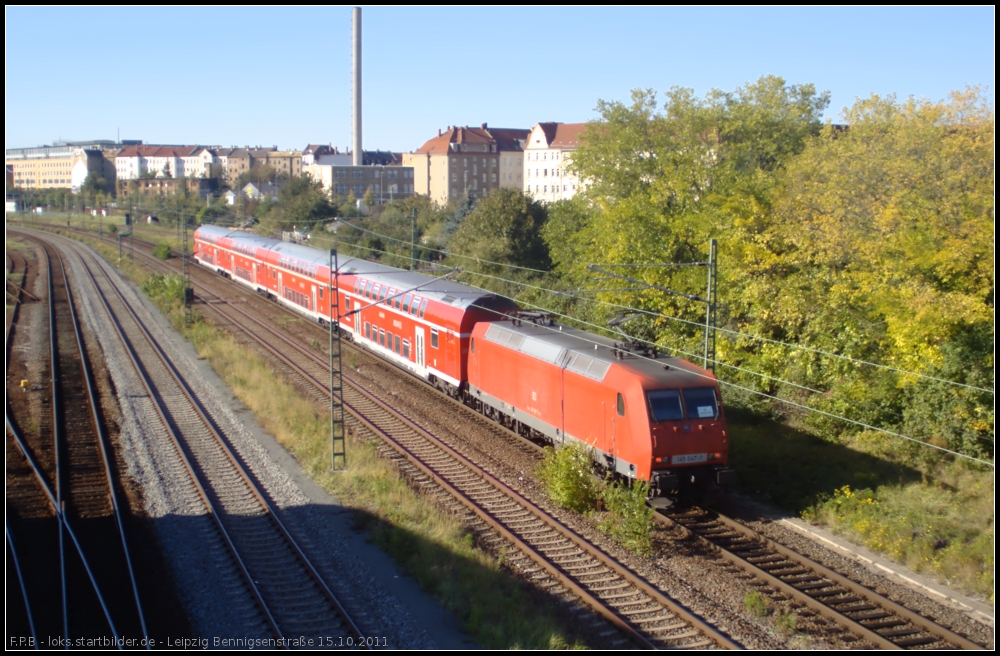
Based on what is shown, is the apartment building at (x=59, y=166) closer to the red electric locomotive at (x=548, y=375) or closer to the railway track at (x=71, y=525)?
the red electric locomotive at (x=548, y=375)

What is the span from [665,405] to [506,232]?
1068 inches

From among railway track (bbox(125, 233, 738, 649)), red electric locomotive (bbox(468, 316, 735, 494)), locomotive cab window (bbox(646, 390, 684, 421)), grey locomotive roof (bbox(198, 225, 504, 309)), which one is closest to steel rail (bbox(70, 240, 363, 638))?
railway track (bbox(125, 233, 738, 649))

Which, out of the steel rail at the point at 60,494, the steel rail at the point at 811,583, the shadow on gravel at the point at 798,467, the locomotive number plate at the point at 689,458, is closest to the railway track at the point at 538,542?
the steel rail at the point at 811,583

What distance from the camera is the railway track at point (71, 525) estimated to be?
11.1 meters

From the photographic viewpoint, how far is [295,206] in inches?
2557

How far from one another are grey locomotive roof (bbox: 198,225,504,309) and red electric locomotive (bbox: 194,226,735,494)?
7cm

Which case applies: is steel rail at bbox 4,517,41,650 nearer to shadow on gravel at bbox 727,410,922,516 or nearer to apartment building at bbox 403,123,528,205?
shadow on gravel at bbox 727,410,922,516

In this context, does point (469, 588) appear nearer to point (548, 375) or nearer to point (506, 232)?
point (548, 375)

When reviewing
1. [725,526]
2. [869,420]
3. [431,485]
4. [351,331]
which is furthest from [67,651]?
[351,331]

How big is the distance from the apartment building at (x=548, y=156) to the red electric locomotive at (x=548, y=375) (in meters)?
53.2

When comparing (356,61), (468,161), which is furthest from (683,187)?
(356,61)

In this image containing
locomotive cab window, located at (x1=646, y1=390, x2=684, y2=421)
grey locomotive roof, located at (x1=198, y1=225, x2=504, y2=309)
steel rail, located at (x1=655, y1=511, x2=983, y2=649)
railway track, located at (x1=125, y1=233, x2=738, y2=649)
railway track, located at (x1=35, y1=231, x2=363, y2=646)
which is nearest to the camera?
steel rail, located at (x1=655, y1=511, x2=983, y2=649)

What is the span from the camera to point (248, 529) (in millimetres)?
14188

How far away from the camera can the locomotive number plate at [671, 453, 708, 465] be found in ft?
45.9
